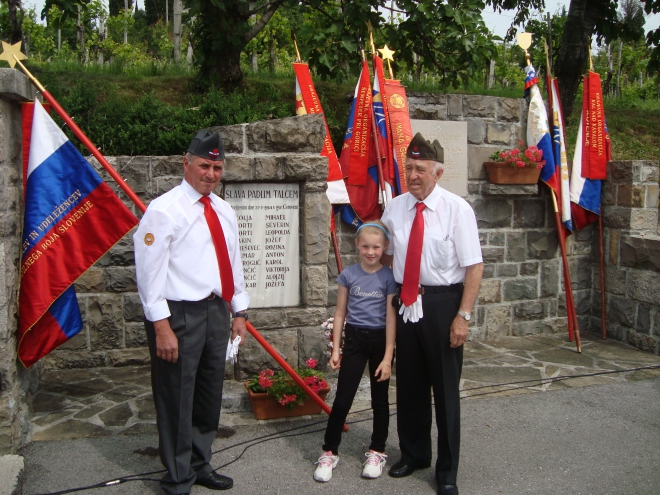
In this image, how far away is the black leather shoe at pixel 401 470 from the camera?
12.9 ft

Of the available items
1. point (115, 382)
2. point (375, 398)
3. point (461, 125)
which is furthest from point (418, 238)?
point (461, 125)

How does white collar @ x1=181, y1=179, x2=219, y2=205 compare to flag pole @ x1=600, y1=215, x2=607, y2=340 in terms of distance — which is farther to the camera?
flag pole @ x1=600, y1=215, x2=607, y2=340

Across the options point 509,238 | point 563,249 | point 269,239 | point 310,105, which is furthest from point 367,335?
point 563,249

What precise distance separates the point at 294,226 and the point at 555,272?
3873 millimetres

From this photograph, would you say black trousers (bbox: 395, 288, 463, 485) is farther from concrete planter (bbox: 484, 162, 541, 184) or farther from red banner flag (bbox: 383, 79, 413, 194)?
concrete planter (bbox: 484, 162, 541, 184)

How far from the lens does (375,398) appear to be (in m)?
3.96

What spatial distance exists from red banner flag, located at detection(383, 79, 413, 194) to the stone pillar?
365cm

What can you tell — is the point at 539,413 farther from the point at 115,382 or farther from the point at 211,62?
the point at 211,62

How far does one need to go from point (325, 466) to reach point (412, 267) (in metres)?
1.31

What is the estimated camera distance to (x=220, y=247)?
3.67 metres

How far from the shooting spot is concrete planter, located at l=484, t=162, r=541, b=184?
729 cm

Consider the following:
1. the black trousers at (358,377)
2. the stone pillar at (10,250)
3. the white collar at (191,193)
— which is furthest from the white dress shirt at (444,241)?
the stone pillar at (10,250)

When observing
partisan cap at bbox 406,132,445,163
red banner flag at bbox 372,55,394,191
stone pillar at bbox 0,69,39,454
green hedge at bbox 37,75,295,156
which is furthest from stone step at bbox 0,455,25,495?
red banner flag at bbox 372,55,394,191

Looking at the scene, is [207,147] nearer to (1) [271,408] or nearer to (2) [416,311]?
(2) [416,311]
